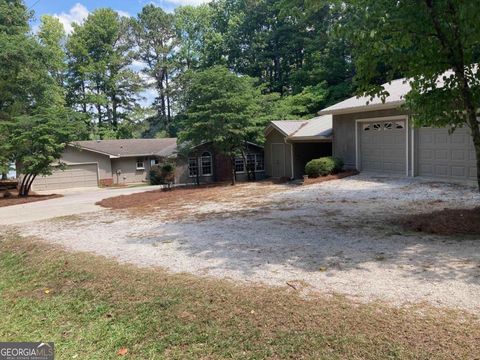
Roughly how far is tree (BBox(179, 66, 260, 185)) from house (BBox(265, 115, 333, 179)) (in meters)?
2.27

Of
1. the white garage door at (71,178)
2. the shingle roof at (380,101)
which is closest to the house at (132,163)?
the white garage door at (71,178)

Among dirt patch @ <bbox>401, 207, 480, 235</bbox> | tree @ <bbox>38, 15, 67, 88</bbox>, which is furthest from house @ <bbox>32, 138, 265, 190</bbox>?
dirt patch @ <bbox>401, 207, 480, 235</bbox>

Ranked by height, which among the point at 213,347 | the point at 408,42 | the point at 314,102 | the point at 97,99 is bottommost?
the point at 213,347

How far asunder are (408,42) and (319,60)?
28.0m

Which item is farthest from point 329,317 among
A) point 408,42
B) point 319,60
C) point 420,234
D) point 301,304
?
point 319,60

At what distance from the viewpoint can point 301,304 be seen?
4461 mm

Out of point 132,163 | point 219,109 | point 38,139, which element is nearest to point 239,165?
point 219,109

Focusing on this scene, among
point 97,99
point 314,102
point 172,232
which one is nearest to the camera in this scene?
point 172,232

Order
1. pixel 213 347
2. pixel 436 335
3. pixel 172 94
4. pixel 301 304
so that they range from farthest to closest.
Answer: pixel 172 94 → pixel 301 304 → pixel 213 347 → pixel 436 335

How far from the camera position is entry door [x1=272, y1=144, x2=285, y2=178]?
2305 cm

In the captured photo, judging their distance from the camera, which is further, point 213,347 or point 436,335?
point 213,347

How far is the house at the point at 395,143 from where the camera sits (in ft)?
45.6

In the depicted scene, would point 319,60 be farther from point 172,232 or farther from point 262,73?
point 172,232

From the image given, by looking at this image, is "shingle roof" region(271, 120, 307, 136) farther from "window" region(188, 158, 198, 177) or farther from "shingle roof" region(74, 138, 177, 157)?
"shingle roof" region(74, 138, 177, 157)
